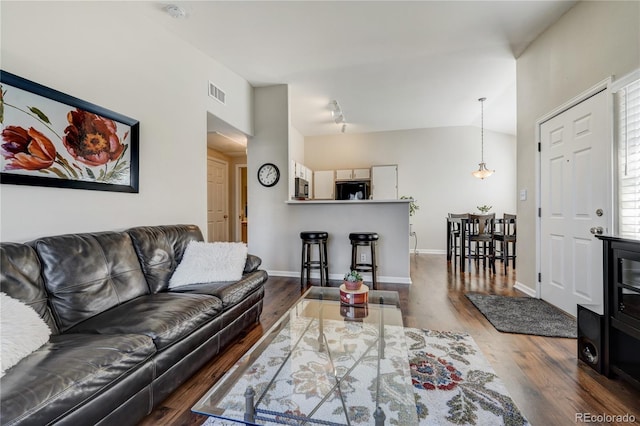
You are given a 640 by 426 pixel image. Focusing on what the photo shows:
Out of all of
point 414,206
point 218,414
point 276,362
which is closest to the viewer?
point 218,414

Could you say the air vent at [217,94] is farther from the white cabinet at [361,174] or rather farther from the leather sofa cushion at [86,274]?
the white cabinet at [361,174]

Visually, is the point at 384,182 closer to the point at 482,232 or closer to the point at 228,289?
the point at 482,232

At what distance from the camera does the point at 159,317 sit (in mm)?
1463

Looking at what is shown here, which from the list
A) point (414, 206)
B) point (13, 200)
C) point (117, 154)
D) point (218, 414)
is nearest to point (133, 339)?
point (218, 414)

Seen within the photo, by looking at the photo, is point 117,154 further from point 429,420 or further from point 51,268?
point 429,420

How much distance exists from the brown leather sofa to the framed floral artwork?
1.43 feet

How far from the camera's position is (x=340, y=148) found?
692 centimetres

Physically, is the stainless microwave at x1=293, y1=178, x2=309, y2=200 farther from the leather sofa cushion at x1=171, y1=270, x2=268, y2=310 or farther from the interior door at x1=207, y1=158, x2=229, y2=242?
the leather sofa cushion at x1=171, y1=270, x2=268, y2=310

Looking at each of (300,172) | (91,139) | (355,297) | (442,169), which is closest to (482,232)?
(442,169)

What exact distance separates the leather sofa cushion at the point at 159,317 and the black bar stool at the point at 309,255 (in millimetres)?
1965

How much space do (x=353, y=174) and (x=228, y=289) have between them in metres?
5.09

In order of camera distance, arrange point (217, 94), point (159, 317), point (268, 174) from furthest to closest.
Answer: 1. point (268, 174)
2. point (217, 94)
3. point (159, 317)

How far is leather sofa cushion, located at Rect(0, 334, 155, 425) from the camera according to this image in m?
0.85

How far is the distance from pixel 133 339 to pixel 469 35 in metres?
3.94
